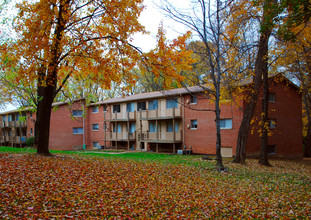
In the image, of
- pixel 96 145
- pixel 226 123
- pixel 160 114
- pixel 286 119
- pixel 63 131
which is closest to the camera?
pixel 226 123

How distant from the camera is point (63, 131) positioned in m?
38.3

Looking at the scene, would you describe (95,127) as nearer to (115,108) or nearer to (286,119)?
(115,108)

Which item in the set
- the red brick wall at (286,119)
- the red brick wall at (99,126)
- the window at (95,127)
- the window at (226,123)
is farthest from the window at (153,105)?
the red brick wall at (286,119)

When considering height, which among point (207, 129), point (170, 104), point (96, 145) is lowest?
point (96, 145)

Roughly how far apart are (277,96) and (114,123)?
66.6ft

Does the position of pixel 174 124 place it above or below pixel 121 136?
above

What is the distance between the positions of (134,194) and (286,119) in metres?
23.3

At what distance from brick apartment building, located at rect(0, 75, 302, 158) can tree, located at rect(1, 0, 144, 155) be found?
6770mm

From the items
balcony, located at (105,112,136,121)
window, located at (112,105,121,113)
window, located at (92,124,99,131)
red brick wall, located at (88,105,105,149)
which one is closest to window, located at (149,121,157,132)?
balcony, located at (105,112,136,121)

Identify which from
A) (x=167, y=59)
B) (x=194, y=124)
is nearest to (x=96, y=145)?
(x=194, y=124)

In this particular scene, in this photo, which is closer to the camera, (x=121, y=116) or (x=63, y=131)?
(x=121, y=116)

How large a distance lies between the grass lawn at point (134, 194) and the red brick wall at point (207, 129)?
11.4 meters

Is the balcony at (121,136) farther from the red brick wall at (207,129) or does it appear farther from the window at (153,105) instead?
the red brick wall at (207,129)

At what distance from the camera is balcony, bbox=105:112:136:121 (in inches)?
1316
